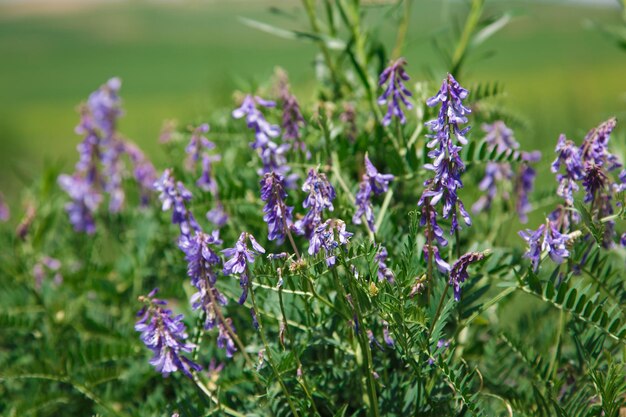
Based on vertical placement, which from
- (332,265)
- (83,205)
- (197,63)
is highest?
(332,265)

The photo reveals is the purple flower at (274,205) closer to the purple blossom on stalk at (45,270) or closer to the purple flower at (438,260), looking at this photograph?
the purple flower at (438,260)

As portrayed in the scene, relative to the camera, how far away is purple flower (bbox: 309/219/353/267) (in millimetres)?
1038

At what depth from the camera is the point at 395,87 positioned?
132 cm

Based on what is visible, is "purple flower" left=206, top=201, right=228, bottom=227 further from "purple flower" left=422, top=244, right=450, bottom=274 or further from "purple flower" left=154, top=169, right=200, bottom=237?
"purple flower" left=422, top=244, right=450, bottom=274

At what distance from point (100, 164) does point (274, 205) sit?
1240 millimetres

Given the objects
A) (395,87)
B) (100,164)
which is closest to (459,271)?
(395,87)

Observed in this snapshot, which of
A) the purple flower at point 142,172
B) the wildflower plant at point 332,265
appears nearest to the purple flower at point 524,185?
the wildflower plant at point 332,265

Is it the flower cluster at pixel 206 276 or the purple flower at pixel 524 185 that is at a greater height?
the flower cluster at pixel 206 276

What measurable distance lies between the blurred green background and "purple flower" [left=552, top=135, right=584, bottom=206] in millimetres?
563

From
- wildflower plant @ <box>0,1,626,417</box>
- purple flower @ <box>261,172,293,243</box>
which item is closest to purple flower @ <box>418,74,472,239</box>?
wildflower plant @ <box>0,1,626,417</box>

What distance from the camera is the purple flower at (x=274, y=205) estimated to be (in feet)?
3.62

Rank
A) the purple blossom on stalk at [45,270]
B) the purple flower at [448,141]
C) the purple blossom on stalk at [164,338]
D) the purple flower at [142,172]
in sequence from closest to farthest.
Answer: the purple flower at [448,141] → the purple blossom on stalk at [164,338] → the purple blossom on stalk at [45,270] → the purple flower at [142,172]

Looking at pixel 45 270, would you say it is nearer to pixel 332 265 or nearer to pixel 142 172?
pixel 142 172

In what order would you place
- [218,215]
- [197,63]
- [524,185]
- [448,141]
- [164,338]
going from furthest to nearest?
[197,63], [524,185], [218,215], [164,338], [448,141]
